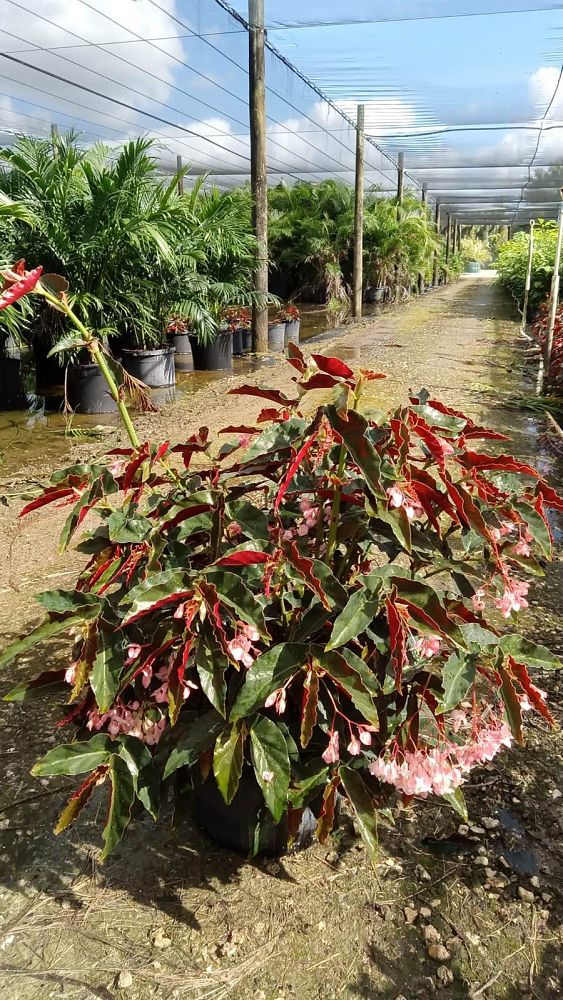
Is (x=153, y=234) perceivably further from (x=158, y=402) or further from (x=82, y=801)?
(x=82, y=801)

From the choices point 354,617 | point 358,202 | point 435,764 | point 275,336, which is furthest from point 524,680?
point 358,202

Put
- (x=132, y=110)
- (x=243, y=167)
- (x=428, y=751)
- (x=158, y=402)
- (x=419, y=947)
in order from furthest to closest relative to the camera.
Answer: (x=243, y=167), (x=132, y=110), (x=158, y=402), (x=419, y=947), (x=428, y=751)

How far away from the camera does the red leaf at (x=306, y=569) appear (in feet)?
3.46

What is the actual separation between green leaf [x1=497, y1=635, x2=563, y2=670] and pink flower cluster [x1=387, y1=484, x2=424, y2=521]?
0.96ft

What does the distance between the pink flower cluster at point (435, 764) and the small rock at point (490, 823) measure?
1.51 ft

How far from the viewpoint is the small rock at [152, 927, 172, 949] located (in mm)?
1340

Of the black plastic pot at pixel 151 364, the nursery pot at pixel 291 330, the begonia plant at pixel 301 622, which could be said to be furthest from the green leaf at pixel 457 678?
the nursery pot at pixel 291 330

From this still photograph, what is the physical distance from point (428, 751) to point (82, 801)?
0.59 meters

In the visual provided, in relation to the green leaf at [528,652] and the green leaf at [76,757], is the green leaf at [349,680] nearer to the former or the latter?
the green leaf at [528,652]

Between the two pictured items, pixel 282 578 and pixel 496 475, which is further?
pixel 496 475

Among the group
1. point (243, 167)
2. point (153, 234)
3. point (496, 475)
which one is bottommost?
point (496, 475)

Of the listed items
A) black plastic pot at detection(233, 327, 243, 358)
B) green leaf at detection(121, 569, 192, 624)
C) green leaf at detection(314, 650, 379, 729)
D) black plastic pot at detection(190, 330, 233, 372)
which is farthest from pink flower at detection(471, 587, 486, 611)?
black plastic pot at detection(233, 327, 243, 358)

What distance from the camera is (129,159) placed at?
529 cm

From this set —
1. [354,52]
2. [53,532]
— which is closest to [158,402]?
[53,532]
